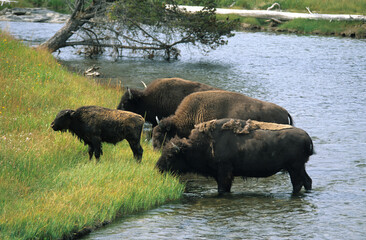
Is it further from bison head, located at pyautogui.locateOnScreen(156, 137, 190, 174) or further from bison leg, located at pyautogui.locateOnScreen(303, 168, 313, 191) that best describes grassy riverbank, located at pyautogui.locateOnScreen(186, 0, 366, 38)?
bison head, located at pyautogui.locateOnScreen(156, 137, 190, 174)

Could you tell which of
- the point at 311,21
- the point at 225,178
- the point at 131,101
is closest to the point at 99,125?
the point at 225,178

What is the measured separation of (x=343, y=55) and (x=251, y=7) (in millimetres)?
16585

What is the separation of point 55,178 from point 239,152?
283cm

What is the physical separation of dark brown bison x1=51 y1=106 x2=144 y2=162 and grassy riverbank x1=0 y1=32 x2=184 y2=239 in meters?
0.38

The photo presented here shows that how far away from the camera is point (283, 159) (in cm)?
818

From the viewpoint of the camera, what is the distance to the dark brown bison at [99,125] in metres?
8.34

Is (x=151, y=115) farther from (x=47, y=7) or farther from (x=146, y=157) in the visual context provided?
(x=47, y=7)

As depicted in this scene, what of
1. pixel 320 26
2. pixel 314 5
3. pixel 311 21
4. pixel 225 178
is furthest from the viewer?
pixel 314 5

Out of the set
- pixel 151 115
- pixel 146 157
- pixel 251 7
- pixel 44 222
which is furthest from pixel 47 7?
pixel 44 222

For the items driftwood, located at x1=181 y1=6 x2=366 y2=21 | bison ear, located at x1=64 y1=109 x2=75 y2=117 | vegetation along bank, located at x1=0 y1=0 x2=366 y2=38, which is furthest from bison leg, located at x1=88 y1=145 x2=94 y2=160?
driftwood, located at x1=181 y1=6 x2=366 y2=21

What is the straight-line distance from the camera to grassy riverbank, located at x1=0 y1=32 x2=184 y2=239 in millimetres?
6168

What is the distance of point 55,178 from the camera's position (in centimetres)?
750

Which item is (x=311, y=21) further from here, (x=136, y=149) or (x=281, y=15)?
(x=136, y=149)

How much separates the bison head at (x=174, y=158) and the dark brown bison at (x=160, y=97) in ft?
10.1
